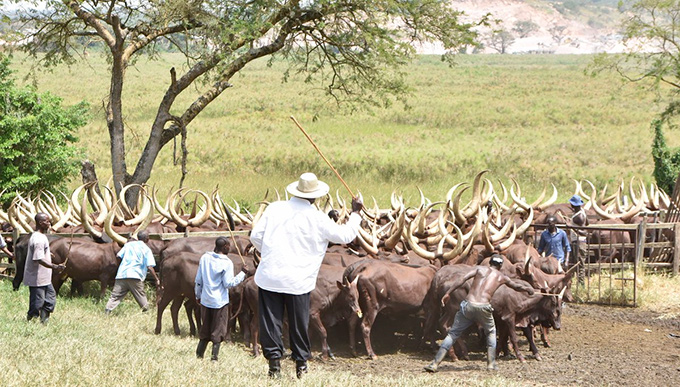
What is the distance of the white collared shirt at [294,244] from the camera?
25.2 ft

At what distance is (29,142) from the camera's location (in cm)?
2205

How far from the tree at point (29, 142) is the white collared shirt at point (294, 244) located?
49.0ft

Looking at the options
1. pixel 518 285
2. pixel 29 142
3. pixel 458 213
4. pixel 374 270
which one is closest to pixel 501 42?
pixel 29 142

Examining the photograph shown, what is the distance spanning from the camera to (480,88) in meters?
69.0

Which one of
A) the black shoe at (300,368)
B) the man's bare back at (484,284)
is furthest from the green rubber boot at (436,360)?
the black shoe at (300,368)

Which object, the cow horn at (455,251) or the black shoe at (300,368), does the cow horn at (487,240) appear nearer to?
the cow horn at (455,251)

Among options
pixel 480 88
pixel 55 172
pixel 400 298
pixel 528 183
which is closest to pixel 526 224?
pixel 400 298

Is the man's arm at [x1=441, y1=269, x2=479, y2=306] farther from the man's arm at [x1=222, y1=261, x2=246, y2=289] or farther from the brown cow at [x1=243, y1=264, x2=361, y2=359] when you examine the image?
the man's arm at [x1=222, y1=261, x2=246, y2=289]

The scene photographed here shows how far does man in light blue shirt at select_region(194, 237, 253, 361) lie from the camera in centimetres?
930

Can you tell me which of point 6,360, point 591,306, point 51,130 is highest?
point 51,130

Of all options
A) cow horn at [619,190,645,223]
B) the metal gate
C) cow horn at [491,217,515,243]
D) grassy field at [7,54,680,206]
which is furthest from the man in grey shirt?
grassy field at [7,54,680,206]

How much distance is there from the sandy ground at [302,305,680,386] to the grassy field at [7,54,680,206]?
1234 centimetres

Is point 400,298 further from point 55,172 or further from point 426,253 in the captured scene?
point 55,172

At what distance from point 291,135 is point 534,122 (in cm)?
1606
